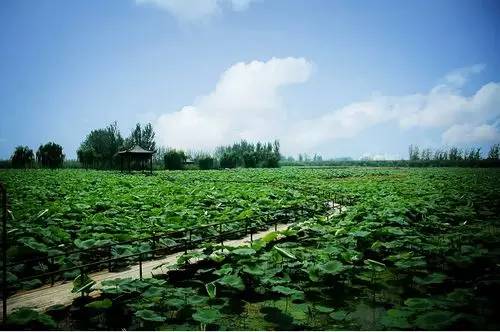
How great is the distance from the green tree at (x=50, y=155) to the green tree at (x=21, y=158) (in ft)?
10.3

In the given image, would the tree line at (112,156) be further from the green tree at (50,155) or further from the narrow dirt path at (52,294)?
the narrow dirt path at (52,294)

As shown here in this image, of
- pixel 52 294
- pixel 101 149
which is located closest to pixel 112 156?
pixel 101 149

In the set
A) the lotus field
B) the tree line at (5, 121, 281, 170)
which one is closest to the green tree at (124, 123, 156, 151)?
the tree line at (5, 121, 281, 170)

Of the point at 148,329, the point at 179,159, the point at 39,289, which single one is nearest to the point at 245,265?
the point at 148,329

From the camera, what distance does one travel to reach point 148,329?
14.8 ft

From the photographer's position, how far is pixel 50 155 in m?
51.3

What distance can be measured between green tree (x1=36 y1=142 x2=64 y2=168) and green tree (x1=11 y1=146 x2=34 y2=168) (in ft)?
10.3

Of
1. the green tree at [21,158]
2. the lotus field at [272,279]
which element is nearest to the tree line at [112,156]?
the green tree at [21,158]

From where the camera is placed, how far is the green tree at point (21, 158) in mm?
45031

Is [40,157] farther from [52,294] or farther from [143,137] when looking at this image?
[52,294]

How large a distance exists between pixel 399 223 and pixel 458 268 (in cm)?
303

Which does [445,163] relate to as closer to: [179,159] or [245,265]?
[179,159]

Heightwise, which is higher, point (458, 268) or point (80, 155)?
point (80, 155)

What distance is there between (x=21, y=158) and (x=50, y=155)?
19.7 ft
